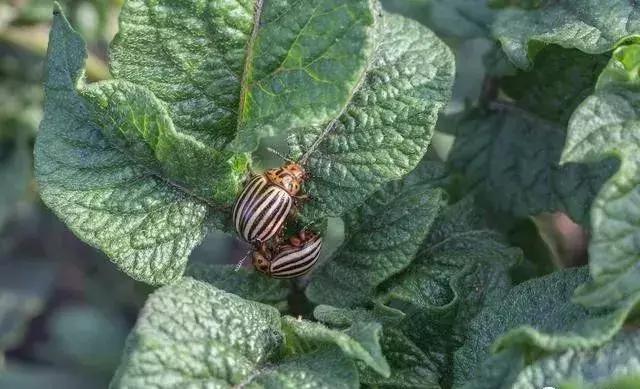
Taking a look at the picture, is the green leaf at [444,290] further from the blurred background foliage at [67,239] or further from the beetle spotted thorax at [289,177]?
the blurred background foliage at [67,239]

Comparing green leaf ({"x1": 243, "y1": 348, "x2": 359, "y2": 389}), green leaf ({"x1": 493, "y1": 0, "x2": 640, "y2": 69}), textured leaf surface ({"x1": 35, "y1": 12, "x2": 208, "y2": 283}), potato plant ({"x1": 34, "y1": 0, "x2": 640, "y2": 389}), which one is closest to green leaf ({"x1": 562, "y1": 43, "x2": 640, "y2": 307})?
potato plant ({"x1": 34, "y1": 0, "x2": 640, "y2": 389})

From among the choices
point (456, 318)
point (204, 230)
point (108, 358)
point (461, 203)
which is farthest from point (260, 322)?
point (108, 358)

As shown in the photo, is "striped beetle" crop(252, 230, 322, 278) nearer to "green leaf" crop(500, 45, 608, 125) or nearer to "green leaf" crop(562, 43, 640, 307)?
"green leaf" crop(562, 43, 640, 307)

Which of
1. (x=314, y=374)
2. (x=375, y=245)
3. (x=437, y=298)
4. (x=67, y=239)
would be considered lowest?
(x=67, y=239)

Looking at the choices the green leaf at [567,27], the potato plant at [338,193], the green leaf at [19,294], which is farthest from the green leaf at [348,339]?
the green leaf at [19,294]

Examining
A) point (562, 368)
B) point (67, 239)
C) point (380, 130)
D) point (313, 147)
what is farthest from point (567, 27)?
point (67, 239)

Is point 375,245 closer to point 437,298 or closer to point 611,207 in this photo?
point 437,298

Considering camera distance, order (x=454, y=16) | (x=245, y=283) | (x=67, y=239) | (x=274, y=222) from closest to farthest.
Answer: (x=274, y=222) → (x=245, y=283) → (x=454, y=16) → (x=67, y=239)

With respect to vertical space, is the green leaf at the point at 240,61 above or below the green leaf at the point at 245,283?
above
